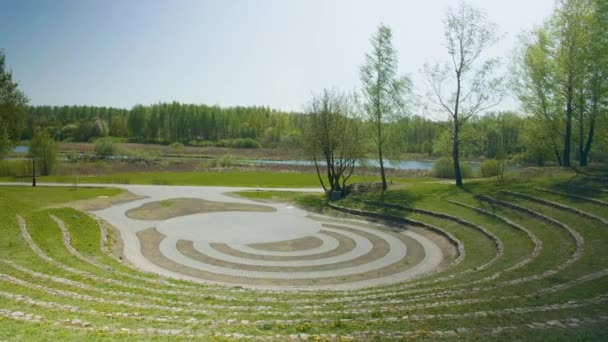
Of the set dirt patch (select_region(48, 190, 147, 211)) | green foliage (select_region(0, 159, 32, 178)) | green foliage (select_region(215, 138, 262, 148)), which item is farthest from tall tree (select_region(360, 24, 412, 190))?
green foliage (select_region(215, 138, 262, 148))

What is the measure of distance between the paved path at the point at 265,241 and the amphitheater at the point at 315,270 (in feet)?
0.47

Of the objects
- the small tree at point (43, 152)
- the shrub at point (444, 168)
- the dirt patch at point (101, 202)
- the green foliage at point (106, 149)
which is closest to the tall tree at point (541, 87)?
the shrub at point (444, 168)

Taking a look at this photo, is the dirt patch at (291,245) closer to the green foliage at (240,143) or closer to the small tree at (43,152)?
the small tree at (43,152)

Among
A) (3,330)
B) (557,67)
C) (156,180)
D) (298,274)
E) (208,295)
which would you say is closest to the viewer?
(3,330)

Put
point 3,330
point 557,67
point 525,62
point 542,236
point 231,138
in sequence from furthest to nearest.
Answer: point 231,138 → point 525,62 → point 557,67 → point 542,236 → point 3,330

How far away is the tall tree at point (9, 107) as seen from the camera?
4147 centimetres

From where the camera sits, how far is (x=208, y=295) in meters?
15.6

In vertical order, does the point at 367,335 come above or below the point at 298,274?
above

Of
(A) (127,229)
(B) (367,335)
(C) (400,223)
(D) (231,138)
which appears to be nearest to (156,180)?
(A) (127,229)

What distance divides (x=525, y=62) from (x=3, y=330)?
46.4 metres

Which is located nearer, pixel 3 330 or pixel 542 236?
pixel 3 330

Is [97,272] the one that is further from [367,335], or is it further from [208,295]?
[367,335]

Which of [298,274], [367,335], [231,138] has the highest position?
[231,138]

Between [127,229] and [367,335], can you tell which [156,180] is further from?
[367,335]
